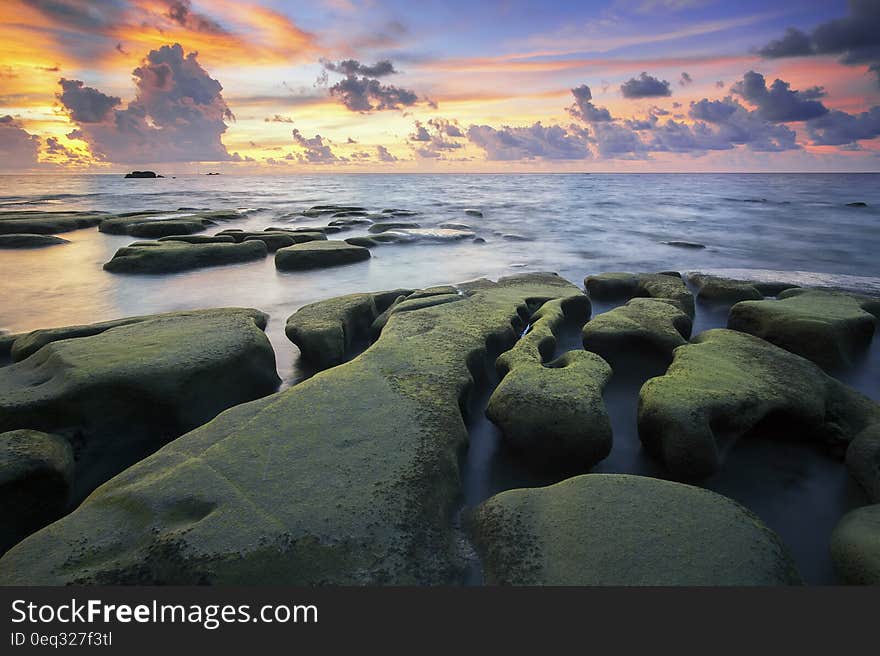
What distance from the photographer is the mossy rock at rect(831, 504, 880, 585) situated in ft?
8.00

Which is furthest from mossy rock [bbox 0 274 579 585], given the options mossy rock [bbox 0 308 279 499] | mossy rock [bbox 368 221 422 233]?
mossy rock [bbox 368 221 422 233]

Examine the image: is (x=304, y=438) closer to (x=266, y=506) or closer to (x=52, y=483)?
(x=266, y=506)

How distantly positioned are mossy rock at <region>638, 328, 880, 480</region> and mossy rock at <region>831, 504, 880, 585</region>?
83 cm

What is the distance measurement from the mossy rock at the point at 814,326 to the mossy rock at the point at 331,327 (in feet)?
16.0

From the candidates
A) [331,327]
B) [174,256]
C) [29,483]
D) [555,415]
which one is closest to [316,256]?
[174,256]

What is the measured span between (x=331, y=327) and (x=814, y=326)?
5488 millimetres

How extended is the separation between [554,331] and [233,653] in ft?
16.0

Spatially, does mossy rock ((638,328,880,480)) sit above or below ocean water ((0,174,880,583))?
above

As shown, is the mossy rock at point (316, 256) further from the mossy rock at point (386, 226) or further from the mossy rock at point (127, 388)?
the mossy rock at point (127, 388)

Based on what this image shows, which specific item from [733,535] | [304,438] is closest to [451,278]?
[304,438]

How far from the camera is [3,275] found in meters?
10.7

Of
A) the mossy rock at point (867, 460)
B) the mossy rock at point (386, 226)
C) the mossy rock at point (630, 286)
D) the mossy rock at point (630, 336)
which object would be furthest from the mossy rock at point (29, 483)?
the mossy rock at point (386, 226)

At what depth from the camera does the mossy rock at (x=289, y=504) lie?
2.30 metres

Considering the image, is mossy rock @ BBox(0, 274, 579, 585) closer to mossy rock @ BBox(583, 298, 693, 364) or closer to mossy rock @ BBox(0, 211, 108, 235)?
mossy rock @ BBox(583, 298, 693, 364)
